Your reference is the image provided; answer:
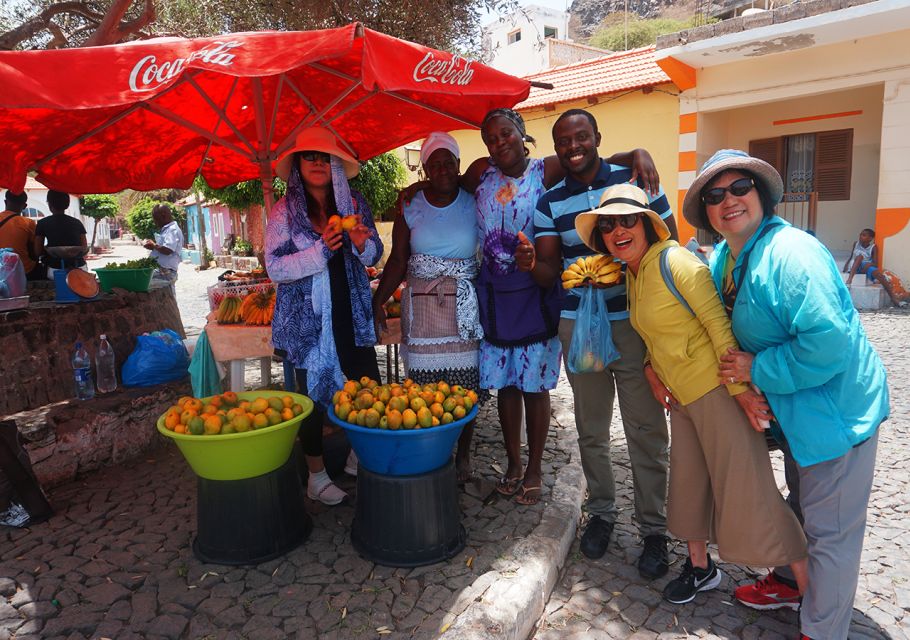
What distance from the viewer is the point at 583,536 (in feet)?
10.9

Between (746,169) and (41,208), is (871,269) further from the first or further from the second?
(41,208)

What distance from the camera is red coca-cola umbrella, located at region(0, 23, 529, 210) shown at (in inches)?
97.3

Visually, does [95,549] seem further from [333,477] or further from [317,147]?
[317,147]

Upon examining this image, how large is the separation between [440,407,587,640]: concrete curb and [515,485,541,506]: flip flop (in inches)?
3.4

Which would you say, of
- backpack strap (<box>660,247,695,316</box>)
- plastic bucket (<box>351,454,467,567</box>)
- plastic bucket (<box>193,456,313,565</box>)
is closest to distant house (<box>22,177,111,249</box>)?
plastic bucket (<box>193,456,313,565</box>)

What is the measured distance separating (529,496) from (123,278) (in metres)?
4.08

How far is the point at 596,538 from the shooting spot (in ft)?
10.7

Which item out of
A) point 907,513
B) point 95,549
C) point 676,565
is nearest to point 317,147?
point 95,549

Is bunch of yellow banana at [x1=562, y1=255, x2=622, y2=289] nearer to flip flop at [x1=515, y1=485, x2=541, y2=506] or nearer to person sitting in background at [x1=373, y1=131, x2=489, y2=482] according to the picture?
person sitting in background at [x1=373, y1=131, x2=489, y2=482]

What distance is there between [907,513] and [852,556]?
6.12 feet

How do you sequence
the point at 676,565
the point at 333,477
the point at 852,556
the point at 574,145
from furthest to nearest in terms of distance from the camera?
1. the point at 333,477
2. the point at 676,565
3. the point at 574,145
4. the point at 852,556

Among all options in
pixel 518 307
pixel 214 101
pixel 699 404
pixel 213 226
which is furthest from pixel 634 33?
pixel 699 404

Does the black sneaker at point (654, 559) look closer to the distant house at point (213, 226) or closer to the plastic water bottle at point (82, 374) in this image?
the plastic water bottle at point (82, 374)

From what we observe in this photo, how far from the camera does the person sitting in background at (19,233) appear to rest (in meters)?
6.00
